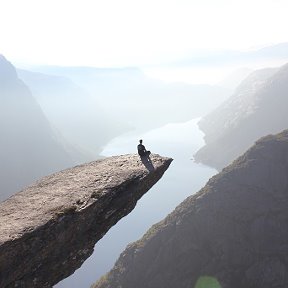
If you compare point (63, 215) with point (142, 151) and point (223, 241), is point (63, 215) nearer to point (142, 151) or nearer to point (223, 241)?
point (142, 151)

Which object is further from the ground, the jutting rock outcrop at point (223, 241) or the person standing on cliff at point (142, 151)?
the person standing on cliff at point (142, 151)

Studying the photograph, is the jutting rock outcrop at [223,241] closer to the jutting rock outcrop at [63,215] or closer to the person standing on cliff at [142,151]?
the person standing on cliff at [142,151]

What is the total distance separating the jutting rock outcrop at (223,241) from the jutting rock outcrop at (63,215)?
114 metres

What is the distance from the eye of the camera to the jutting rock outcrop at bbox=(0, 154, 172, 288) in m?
17.6

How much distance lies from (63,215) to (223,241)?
137 meters

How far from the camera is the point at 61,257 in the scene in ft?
68.0

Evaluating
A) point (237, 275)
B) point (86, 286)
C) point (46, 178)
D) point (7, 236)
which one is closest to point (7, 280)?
point (7, 236)

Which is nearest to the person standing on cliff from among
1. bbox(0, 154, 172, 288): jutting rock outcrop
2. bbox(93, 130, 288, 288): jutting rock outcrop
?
bbox(0, 154, 172, 288): jutting rock outcrop

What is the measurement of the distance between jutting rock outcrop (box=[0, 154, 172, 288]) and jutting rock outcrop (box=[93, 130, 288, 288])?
375ft

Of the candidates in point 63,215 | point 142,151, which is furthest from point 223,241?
point 63,215

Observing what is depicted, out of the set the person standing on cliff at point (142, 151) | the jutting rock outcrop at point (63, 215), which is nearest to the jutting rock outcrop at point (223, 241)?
the person standing on cliff at point (142, 151)

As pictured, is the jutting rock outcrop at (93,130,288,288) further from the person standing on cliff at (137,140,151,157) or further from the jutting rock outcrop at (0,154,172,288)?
the jutting rock outcrop at (0,154,172,288)

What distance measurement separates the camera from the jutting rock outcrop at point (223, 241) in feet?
437

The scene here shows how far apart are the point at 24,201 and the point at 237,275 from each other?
124 m
